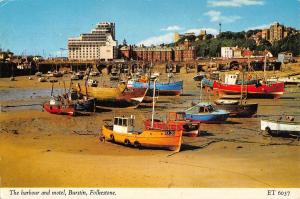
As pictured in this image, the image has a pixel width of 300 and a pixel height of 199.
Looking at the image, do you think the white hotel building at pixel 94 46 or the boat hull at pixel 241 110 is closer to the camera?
the boat hull at pixel 241 110

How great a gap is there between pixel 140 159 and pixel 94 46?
299ft

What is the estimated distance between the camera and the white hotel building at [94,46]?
100m

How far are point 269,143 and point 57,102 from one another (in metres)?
11.6

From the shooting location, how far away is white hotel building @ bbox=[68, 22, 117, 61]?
10000 cm

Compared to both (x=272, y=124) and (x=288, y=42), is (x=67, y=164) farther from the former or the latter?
(x=288, y=42)

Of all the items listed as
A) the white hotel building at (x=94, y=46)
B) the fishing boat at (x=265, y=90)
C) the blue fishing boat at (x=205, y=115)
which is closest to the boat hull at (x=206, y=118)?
the blue fishing boat at (x=205, y=115)

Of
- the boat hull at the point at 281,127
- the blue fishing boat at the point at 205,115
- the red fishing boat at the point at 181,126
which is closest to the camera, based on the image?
the red fishing boat at the point at 181,126

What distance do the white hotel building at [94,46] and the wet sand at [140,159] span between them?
81.5m

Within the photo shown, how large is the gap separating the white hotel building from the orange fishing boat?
85721mm

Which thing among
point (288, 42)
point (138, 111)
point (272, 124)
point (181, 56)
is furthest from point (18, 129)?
point (181, 56)

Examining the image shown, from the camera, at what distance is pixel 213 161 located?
40.4ft

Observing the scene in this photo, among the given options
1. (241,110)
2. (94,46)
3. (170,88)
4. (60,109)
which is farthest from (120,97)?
(94,46)

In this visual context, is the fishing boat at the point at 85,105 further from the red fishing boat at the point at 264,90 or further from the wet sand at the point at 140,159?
the red fishing boat at the point at 264,90

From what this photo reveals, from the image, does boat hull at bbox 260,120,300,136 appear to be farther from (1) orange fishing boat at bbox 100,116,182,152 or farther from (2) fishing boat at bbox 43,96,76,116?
(2) fishing boat at bbox 43,96,76,116
